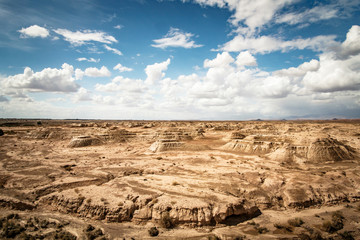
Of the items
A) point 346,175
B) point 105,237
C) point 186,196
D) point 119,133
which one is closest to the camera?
point 105,237

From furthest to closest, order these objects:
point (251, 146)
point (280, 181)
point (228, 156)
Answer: point (251, 146)
point (228, 156)
point (280, 181)

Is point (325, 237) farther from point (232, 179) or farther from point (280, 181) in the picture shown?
point (232, 179)

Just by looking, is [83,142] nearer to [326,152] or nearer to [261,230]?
[261,230]

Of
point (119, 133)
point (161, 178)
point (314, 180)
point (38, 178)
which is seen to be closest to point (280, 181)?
point (314, 180)

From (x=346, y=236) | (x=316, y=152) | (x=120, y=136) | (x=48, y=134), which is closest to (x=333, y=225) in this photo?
(x=346, y=236)

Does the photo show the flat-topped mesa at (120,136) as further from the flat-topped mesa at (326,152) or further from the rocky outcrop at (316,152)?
the flat-topped mesa at (326,152)

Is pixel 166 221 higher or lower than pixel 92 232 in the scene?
higher

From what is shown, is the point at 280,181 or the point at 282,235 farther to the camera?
the point at 280,181

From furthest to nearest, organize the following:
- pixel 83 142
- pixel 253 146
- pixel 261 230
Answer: pixel 83 142 → pixel 253 146 → pixel 261 230

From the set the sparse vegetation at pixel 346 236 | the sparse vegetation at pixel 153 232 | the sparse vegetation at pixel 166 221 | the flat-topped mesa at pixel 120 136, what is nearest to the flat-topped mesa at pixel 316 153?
the sparse vegetation at pixel 346 236
